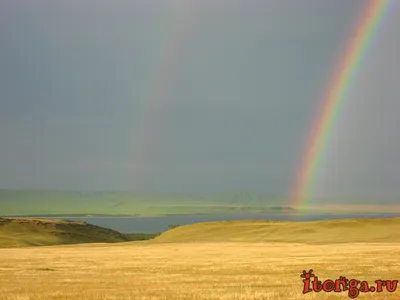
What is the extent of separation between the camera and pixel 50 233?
140 m

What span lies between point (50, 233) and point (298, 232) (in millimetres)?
64504

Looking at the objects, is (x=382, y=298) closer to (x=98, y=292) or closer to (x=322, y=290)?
(x=322, y=290)

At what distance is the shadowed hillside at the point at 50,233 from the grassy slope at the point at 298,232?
26.8 meters

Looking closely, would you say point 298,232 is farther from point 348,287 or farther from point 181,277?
point 348,287

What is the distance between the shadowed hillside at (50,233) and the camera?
127 metres

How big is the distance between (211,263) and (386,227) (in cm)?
5871

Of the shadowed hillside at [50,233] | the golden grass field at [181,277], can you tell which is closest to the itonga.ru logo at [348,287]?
the golden grass field at [181,277]

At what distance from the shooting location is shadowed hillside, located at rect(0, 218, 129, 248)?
127 metres

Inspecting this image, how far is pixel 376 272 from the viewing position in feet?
117

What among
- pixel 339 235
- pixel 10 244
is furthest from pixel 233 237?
pixel 10 244

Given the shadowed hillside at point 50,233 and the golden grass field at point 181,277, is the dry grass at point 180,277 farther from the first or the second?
the shadowed hillside at point 50,233

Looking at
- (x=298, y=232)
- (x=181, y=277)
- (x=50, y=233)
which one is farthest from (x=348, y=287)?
(x=50, y=233)

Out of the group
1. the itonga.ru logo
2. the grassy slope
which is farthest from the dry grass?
the grassy slope

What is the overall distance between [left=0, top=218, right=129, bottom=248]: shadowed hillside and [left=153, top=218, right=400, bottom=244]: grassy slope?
88.0ft
